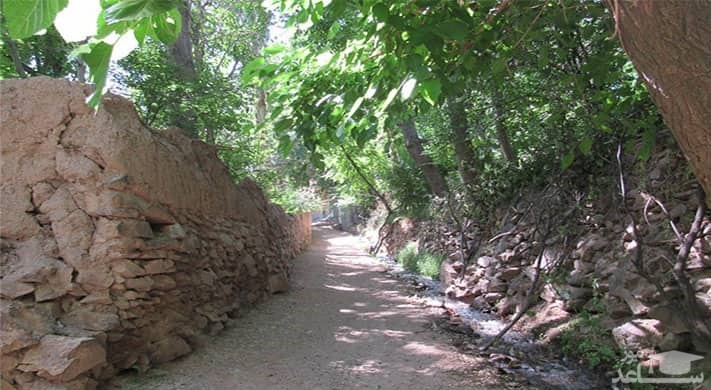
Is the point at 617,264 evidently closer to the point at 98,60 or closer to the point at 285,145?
the point at 285,145

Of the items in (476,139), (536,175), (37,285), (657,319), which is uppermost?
(476,139)

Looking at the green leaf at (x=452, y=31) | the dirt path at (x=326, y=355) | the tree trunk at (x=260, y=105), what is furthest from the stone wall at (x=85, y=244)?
the tree trunk at (x=260, y=105)

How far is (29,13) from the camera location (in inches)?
32.6

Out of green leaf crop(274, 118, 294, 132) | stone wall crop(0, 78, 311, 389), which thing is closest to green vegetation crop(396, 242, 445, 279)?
stone wall crop(0, 78, 311, 389)

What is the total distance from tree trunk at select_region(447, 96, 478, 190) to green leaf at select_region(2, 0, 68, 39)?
305 inches

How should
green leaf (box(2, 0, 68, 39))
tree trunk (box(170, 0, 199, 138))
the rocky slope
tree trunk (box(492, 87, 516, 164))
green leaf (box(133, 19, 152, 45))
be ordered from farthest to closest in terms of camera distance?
tree trunk (box(492, 87, 516, 164)) < tree trunk (box(170, 0, 199, 138)) < the rocky slope < green leaf (box(133, 19, 152, 45)) < green leaf (box(2, 0, 68, 39))

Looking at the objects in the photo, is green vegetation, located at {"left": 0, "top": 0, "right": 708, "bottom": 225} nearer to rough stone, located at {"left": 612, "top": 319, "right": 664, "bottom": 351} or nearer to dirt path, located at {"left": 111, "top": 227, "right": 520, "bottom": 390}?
rough stone, located at {"left": 612, "top": 319, "right": 664, "bottom": 351}

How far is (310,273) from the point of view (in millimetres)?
9664

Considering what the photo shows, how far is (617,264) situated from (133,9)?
17.4 ft

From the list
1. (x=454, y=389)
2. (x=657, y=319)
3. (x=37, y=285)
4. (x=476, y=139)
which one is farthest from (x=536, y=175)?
(x=37, y=285)

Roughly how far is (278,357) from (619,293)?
11.8ft

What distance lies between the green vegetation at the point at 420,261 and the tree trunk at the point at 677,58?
8.26 meters

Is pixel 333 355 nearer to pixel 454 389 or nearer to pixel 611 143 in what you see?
pixel 454 389

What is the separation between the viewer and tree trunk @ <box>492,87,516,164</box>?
687 cm
